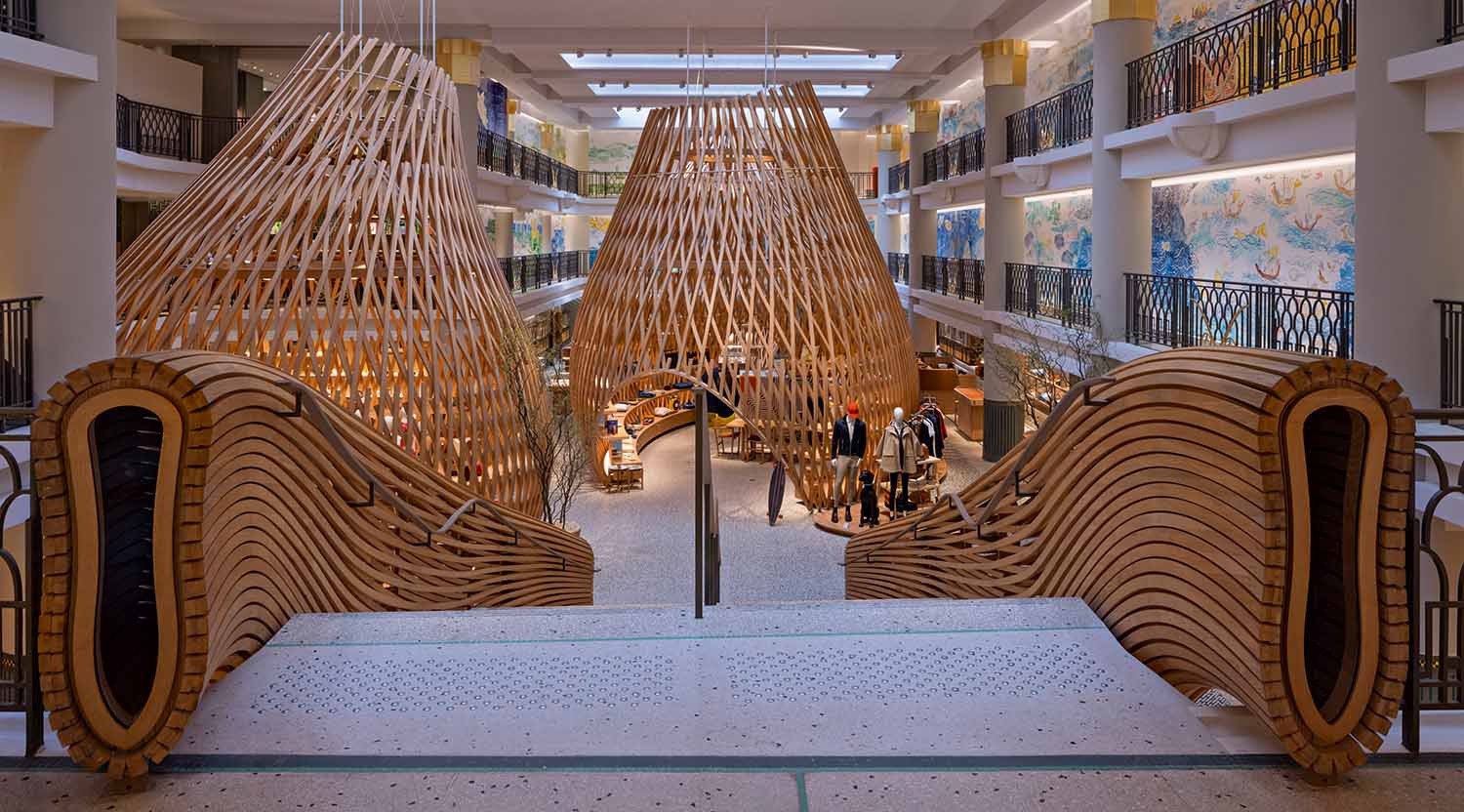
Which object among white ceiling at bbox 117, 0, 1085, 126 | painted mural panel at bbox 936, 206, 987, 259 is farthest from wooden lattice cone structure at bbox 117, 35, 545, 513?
painted mural panel at bbox 936, 206, 987, 259

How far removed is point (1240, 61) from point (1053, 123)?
5146 mm

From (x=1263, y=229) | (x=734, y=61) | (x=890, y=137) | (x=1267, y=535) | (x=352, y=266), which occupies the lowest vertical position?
(x=1267, y=535)

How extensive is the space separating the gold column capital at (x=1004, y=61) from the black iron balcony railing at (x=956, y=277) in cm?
253

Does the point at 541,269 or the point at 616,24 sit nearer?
the point at 616,24

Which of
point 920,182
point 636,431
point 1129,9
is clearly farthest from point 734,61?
point 1129,9

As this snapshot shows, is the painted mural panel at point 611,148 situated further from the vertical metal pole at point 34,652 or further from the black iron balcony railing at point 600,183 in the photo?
the vertical metal pole at point 34,652

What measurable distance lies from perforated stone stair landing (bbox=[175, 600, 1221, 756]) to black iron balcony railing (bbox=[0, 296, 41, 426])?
3.74m

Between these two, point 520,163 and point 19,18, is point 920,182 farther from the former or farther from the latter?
point 19,18

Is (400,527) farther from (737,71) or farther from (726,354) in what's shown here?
(737,71)

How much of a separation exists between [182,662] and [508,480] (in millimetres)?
6929

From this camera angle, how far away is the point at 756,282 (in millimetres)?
13984

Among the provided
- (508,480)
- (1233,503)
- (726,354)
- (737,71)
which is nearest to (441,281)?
(508,480)

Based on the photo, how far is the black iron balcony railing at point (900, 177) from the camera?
24.8m

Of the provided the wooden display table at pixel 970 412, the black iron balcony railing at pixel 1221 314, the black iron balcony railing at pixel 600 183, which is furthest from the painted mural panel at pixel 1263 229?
the black iron balcony railing at pixel 600 183
